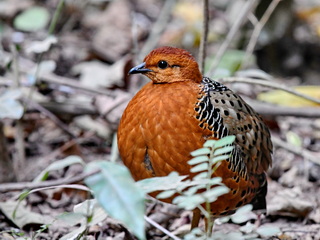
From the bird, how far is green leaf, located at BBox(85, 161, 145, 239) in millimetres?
1035

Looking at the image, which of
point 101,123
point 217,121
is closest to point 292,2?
point 101,123

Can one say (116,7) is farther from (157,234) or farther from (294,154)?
(157,234)

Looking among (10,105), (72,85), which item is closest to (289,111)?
(72,85)

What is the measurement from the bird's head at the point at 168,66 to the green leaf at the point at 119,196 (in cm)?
132

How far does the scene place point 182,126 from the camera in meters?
3.18

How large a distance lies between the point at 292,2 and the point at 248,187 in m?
4.05

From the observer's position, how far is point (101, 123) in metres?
5.29

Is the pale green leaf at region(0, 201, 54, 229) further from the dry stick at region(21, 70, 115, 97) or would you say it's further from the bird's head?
the dry stick at region(21, 70, 115, 97)

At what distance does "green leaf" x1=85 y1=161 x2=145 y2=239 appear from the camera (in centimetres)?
198

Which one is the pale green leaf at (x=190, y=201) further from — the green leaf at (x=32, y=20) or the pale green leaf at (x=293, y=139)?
the green leaf at (x=32, y=20)

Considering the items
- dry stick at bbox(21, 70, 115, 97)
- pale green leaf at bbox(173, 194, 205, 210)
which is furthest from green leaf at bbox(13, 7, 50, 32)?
pale green leaf at bbox(173, 194, 205, 210)

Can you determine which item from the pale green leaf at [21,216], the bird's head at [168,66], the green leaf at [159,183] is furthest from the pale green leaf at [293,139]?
the green leaf at [159,183]

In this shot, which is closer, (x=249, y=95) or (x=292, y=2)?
(x=249, y=95)

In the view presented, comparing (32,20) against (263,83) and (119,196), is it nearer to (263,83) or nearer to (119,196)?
(263,83)
